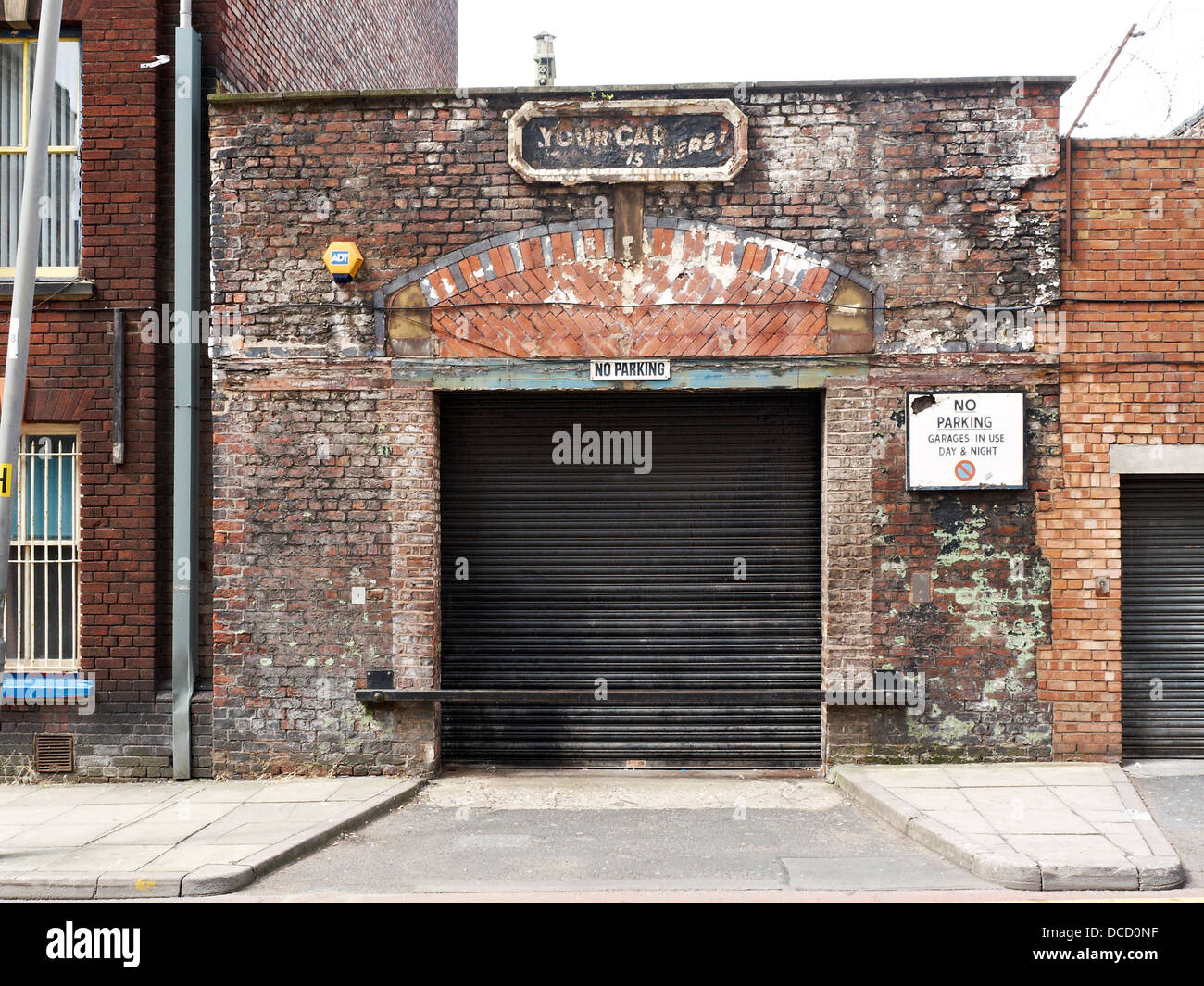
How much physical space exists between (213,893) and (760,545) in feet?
17.2

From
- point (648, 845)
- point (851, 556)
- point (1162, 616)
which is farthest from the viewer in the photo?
point (1162, 616)

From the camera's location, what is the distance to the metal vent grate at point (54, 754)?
346 inches

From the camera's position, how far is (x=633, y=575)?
916 centimetres

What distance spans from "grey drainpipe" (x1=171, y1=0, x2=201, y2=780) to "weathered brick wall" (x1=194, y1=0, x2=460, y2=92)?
394mm

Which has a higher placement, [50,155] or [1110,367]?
[50,155]

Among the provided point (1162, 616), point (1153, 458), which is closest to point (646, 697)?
point (1162, 616)

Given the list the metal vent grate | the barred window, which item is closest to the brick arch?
the barred window

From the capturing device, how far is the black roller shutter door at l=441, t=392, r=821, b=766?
9.05 meters

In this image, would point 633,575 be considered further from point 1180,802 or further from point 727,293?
point 1180,802

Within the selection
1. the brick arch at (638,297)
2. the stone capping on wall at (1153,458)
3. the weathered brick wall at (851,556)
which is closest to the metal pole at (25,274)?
the brick arch at (638,297)

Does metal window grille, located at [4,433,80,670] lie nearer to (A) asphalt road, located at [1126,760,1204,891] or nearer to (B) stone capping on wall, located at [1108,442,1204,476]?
(A) asphalt road, located at [1126,760,1204,891]

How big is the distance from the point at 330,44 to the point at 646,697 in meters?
8.76

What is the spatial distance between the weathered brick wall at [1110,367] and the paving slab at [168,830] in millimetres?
5703

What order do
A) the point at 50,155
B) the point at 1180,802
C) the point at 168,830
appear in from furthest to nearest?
the point at 50,155 → the point at 1180,802 → the point at 168,830
